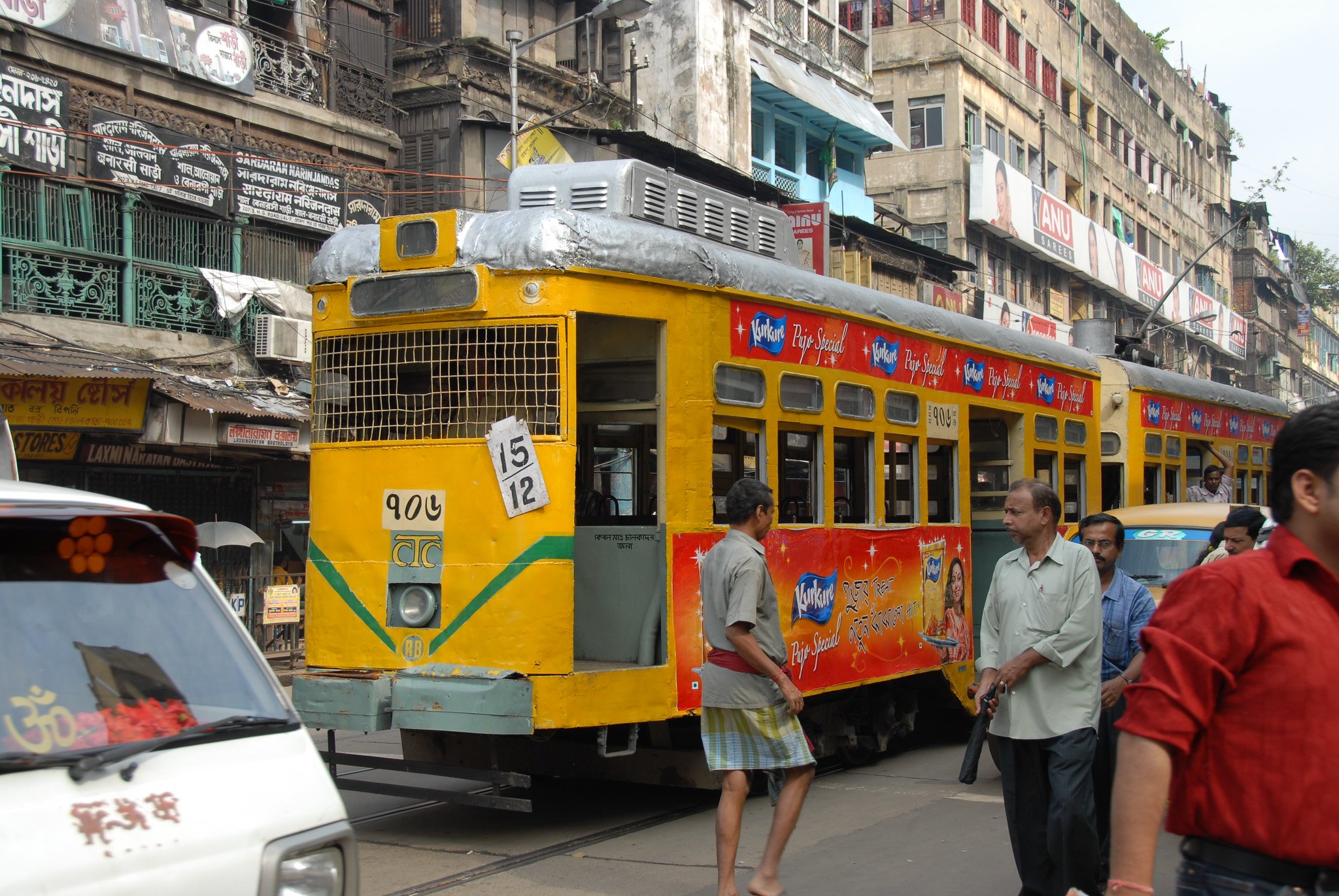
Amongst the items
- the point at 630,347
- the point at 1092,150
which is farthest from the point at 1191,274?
the point at 630,347

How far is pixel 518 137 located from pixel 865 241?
36.8 ft

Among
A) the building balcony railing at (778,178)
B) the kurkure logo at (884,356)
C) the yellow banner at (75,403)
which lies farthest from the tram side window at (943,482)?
the building balcony railing at (778,178)

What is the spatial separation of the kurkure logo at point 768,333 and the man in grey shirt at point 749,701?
2.44 m

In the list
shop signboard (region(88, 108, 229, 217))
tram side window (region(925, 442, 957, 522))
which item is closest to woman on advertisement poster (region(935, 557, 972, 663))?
tram side window (region(925, 442, 957, 522))

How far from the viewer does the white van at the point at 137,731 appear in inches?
102

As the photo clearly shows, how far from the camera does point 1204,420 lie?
631 inches

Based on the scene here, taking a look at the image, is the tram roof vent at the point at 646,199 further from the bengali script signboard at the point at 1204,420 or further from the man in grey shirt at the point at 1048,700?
the bengali script signboard at the point at 1204,420

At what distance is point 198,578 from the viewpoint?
3.37m

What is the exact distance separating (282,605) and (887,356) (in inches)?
351

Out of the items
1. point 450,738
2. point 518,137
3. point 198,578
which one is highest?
point 518,137

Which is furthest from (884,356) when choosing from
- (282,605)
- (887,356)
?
(282,605)

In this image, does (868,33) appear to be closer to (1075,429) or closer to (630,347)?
(1075,429)

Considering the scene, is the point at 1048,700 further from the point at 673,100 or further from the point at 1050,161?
the point at 1050,161

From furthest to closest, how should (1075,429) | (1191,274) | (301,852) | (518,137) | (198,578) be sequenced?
(1191,274) < (518,137) < (1075,429) < (198,578) < (301,852)
